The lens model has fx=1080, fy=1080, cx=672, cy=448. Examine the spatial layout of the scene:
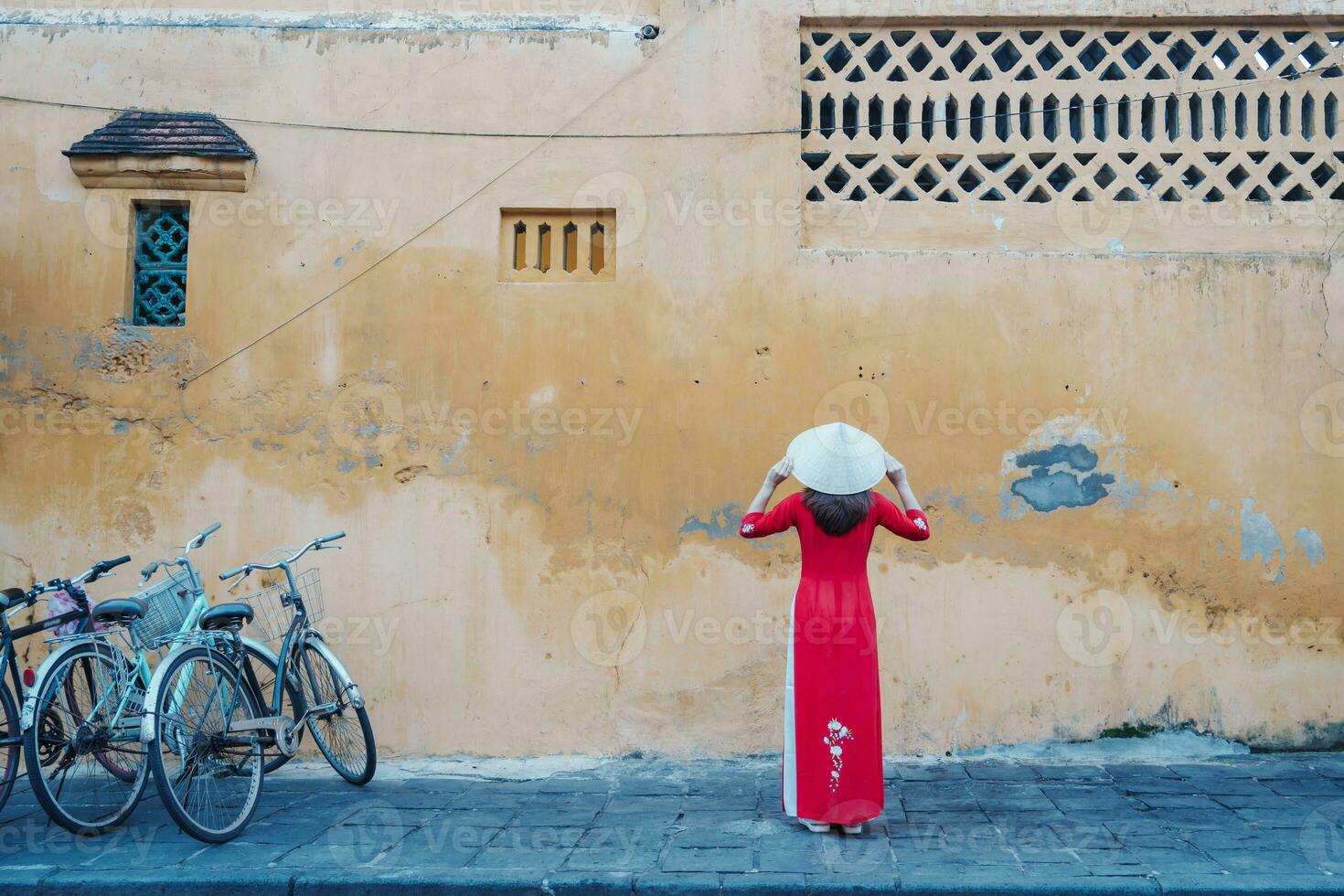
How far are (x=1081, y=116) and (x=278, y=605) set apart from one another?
5.19m

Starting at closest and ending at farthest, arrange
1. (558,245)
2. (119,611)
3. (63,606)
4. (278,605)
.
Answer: (119,611)
(63,606)
(278,605)
(558,245)

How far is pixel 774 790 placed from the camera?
16.8 feet

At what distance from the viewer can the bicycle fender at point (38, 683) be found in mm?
4297

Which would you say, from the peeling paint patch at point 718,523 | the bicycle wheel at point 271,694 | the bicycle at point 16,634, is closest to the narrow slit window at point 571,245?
the peeling paint patch at point 718,523

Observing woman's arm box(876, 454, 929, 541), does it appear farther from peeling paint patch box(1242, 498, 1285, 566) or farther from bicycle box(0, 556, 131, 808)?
bicycle box(0, 556, 131, 808)

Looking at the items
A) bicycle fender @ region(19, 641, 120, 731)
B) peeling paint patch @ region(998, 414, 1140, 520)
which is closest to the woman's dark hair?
peeling paint patch @ region(998, 414, 1140, 520)

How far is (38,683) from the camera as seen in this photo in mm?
4383

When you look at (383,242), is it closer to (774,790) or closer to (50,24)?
(50,24)

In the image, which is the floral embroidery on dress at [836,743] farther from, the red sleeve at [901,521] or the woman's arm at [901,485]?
the woman's arm at [901,485]

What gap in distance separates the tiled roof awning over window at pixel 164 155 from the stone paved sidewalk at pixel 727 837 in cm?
323

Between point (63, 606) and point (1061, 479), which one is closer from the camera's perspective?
point (63, 606)

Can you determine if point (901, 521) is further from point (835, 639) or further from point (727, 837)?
point (727, 837)

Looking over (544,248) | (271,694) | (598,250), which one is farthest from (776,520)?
Answer: (271,694)

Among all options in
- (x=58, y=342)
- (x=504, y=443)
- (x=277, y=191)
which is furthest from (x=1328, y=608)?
(x=58, y=342)
